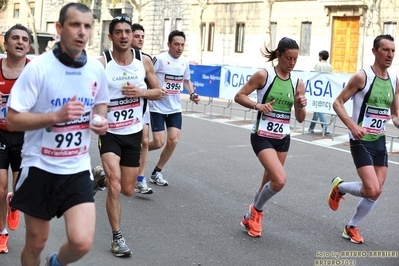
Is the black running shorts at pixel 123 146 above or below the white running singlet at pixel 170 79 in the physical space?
below

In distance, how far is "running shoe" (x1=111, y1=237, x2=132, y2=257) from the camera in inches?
239

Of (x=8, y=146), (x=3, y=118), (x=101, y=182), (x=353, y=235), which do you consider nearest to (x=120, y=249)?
(x=101, y=182)

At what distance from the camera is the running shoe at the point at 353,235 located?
6863mm

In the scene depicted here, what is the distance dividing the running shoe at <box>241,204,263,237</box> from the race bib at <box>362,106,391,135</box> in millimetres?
1358

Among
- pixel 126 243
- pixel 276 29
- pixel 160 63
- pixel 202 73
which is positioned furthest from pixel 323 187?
pixel 276 29

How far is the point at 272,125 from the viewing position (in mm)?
6961

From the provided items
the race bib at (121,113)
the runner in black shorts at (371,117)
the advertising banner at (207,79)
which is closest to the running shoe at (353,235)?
the runner in black shorts at (371,117)

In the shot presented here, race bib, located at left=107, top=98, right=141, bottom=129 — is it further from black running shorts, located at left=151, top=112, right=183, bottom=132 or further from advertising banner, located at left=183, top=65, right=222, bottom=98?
advertising banner, located at left=183, top=65, right=222, bottom=98

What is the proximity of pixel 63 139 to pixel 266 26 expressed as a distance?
35181 millimetres

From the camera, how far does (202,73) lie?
65.5 feet

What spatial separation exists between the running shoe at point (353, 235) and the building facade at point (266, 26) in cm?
2567

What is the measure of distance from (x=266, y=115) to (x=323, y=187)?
3.23 m

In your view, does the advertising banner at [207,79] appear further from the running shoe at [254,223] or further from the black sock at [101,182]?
the black sock at [101,182]

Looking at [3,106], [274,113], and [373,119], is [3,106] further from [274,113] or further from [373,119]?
[373,119]
